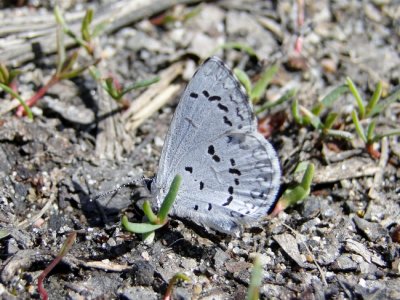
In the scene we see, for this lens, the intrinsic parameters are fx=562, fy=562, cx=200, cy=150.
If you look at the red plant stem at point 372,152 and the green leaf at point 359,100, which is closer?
the green leaf at point 359,100

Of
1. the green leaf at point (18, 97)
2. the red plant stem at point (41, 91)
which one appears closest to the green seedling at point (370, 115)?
the red plant stem at point (41, 91)

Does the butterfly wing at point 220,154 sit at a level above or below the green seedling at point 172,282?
above

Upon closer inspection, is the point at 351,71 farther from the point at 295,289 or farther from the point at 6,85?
the point at 6,85

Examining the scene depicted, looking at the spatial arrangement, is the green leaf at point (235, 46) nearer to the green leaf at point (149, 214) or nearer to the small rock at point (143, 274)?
the green leaf at point (149, 214)

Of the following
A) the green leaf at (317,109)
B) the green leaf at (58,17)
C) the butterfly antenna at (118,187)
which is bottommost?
the butterfly antenna at (118,187)

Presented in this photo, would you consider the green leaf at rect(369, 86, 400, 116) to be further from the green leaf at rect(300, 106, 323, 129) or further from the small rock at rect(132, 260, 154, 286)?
the small rock at rect(132, 260, 154, 286)

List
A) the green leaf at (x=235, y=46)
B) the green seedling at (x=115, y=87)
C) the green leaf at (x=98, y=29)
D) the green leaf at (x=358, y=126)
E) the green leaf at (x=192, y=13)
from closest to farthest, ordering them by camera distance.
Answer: the green leaf at (x=358, y=126) < the green seedling at (x=115, y=87) < the green leaf at (x=98, y=29) < the green leaf at (x=235, y=46) < the green leaf at (x=192, y=13)

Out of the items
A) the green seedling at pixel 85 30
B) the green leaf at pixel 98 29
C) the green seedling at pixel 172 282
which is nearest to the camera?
the green seedling at pixel 172 282

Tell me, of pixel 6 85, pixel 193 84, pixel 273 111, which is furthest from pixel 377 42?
pixel 6 85
